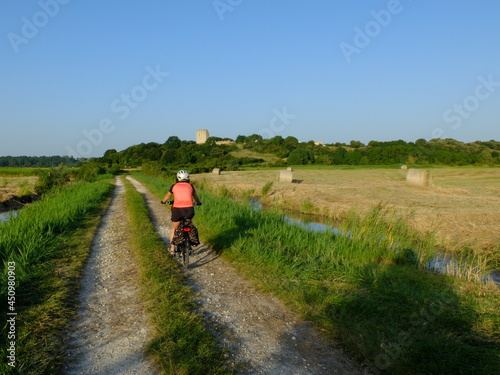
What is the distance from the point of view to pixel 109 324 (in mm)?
4246

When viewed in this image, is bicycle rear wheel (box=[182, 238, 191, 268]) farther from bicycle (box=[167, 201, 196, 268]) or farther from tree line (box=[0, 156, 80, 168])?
tree line (box=[0, 156, 80, 168])

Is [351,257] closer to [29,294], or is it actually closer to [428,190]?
[29,294]

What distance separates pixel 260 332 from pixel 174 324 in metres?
1.03

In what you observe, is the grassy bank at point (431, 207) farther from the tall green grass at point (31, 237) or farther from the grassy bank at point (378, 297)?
the tall green grass at point (31, 237)

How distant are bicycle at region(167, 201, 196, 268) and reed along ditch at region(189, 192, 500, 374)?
1.04 meters

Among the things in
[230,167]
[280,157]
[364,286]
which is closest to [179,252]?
[364,286]

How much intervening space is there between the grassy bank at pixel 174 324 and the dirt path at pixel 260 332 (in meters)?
0.21

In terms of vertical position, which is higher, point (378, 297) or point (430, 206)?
point (378, 297)

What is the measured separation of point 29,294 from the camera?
490 centimetres

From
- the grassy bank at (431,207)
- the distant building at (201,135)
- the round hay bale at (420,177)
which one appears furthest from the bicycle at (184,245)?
the distant building at (201,135)

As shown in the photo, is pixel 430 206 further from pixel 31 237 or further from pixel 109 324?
pixel 31 237

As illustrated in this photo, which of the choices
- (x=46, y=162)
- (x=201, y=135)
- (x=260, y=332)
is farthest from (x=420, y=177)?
(x=201, y=135)

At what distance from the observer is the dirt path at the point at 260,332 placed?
3.49 meters

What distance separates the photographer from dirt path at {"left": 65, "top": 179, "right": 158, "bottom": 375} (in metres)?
3.37
